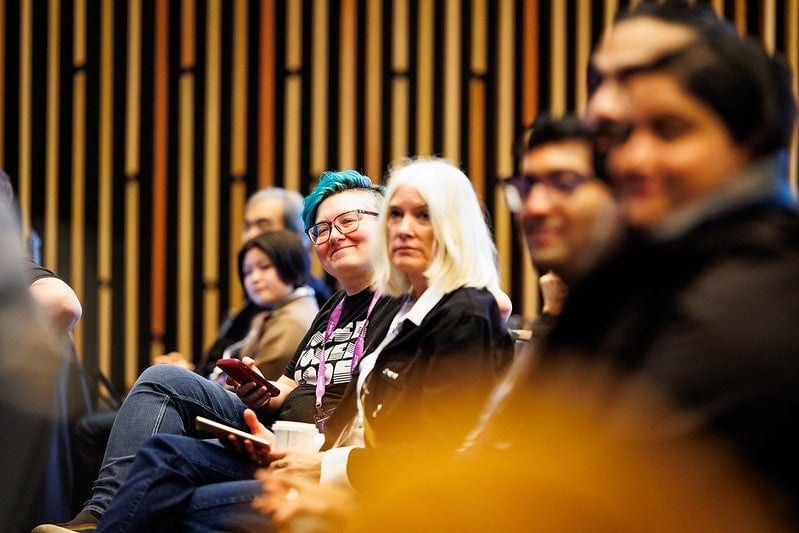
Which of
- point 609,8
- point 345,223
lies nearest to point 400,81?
point 609,8

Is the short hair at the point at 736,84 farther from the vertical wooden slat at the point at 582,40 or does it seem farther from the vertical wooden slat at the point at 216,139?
the vertical wooden slat at the point at 216,139

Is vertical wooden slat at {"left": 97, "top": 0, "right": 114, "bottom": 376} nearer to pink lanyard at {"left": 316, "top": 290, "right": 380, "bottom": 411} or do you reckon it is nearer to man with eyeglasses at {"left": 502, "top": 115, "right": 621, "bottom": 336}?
pink lanyard at {"left": 316, "top": 290, "right": 380, "bottom": 411}

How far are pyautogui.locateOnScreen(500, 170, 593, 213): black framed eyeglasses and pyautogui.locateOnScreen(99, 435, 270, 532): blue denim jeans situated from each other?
82 cm

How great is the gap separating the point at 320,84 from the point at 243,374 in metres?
2.47

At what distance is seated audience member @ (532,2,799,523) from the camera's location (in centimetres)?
84

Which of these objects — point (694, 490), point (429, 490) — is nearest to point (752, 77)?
point (694, 490)

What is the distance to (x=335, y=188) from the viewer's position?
2.52m

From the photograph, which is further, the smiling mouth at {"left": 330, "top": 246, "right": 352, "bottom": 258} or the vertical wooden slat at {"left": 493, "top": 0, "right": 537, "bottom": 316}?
the vertical wooden slat at {"left": 493, "top": 0, "right": 537, "bottom": 316}

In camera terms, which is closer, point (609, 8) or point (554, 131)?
point (554, 131)

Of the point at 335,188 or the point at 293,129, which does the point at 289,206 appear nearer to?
the point at 293,129

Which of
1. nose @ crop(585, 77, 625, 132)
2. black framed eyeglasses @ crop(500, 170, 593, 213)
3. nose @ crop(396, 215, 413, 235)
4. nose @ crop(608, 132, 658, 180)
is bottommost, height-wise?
nose @ crop(396, 215, 413, 235)

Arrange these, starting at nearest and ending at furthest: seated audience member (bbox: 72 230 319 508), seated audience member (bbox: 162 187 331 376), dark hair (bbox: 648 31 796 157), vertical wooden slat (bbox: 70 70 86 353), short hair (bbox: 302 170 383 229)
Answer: dark hair (bbox: 648 31 796 157), short hair (bbox: 302 170 383 229), seated audience member (bbox: 72 230 319 508), seated audience member (bbox: 162 187 331 376), vertical wooden slat (bbox: 70 70 86 353)

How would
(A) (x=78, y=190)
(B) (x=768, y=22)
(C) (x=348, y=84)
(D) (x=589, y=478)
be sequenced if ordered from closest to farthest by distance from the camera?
(D) (x=589, y=478) < (B) (x=768, y=22) < (C) (x=348, y=84) < (A) (x=78, y=190)

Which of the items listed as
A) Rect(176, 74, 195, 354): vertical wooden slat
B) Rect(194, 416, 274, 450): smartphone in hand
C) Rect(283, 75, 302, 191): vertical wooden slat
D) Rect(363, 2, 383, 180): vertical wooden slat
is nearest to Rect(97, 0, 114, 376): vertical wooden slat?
Rect(176, 74, 195, 354): vertical wooden slat
